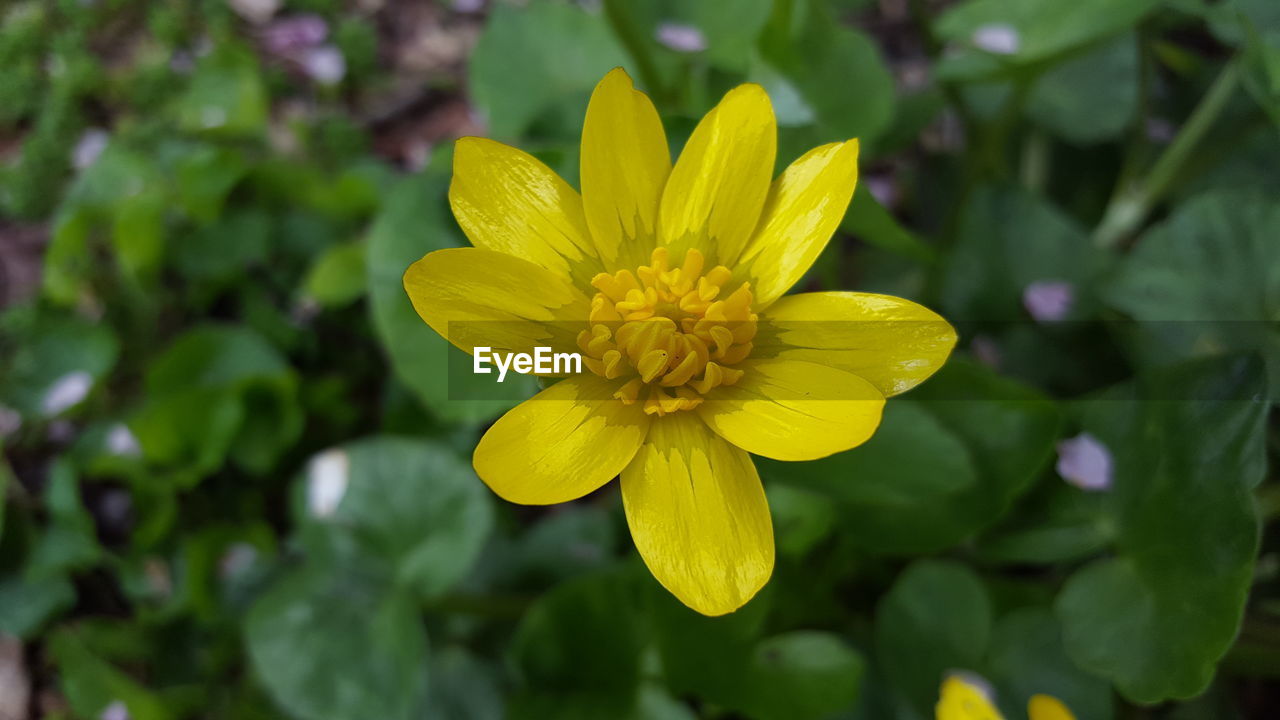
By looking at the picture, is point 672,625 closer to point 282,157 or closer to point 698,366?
point 698,366

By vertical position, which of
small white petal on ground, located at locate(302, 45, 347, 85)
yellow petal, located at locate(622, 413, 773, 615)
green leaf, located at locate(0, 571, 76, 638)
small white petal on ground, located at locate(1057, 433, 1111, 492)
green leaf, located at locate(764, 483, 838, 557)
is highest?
yellow petal, located at locate(622, 413, 773, 615)

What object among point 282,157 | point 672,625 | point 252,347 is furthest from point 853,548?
point 282,157

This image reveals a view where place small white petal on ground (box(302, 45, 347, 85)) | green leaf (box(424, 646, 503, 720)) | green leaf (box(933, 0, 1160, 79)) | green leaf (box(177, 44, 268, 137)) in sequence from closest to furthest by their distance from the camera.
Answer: green leaf (box(933, 0, 1160, 79)) → green leaf (box(424, 646, 503, 720)) → green leaf (box(177, 44, 268, 137)) → small white petal on ground (box(302, 45, 347, 85))

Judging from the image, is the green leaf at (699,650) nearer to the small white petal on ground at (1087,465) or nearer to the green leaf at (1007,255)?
the small white petal on ground at (1087,465)

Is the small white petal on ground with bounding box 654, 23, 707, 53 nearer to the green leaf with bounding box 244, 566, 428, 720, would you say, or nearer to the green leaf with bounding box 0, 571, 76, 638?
the green leaf with bounding box 244, 566, 428, 720

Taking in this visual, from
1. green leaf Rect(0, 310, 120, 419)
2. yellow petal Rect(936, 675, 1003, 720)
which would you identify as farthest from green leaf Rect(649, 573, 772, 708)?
green leaf Rect(0, 310, 120, 419)

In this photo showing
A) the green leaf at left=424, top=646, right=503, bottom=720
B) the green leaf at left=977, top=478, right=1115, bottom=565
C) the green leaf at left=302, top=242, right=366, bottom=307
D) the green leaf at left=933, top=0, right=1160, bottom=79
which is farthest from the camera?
the green leaf at left=302, top=242, right=366, bottom=307

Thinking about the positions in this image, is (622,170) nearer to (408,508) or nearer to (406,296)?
(406,296)
